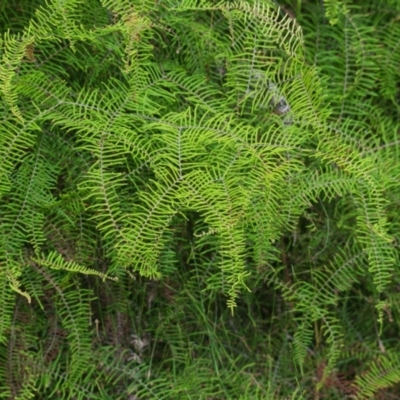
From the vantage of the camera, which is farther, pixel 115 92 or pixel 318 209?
pixel 318 209

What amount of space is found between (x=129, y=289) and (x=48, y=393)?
0.83 feet

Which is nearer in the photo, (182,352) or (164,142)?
(164,142)

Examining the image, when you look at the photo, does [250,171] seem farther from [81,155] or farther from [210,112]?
[81,155]

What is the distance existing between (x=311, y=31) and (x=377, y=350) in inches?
26.2

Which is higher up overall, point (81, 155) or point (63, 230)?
point (81, 155)

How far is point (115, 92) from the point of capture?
1285mm

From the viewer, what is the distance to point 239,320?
1.47 m

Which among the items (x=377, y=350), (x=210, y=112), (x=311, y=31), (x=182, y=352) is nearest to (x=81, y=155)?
(x=210, y=112)

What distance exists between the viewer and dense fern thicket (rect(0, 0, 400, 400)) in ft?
3.96

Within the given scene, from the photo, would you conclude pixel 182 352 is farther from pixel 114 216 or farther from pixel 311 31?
pixel 311 31

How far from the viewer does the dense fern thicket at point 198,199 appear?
3.96 feet

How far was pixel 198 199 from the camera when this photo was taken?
1156 millimetres

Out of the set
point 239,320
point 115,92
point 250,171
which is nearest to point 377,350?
point 239,320

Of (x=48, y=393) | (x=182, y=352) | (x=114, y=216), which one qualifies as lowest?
(x=48, y=393)
